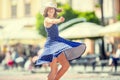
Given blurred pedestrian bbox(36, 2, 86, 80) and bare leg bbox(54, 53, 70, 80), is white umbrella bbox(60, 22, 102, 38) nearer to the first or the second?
blurred pedestrian bbox(36, 2, 86, 80)

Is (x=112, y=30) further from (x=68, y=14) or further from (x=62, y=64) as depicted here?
(x=68, y=14)

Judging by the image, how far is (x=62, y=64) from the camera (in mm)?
8820

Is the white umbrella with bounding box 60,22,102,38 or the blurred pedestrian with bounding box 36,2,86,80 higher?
the blurred pedestrian with bounding box 36,2,86,80

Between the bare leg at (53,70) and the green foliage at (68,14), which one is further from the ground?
the bare leg at (53,70)

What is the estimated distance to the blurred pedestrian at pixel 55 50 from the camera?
8.79 m

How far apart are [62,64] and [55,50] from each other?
0.32 m

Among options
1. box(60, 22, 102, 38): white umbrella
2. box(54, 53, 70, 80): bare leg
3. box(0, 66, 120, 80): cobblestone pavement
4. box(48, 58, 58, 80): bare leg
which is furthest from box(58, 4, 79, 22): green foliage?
box(48, 58, 58, 80): bare leg

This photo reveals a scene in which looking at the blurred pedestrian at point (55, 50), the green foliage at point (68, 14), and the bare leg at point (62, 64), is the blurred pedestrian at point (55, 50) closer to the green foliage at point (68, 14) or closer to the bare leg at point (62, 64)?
the bare leg at point (62, 64)

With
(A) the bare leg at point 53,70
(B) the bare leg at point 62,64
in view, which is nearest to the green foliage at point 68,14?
(B) the bare leg at point 62,64

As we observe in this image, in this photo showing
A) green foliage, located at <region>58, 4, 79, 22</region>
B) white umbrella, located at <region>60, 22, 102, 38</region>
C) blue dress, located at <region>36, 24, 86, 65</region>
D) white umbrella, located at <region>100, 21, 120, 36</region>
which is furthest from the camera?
green foliage, located at <region>58, 4, 79, 22</region>

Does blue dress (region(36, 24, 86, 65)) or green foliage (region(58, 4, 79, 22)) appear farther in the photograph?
green foliage (region(58, 4, 79, 22))

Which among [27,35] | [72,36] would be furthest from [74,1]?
[72,36]

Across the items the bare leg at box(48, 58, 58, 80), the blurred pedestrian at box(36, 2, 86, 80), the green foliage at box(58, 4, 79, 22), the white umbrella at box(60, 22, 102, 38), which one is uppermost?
the blurred pedestrian at box(36, 2, 86, 80)

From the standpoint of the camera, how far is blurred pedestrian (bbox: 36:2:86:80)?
879 centimetres
